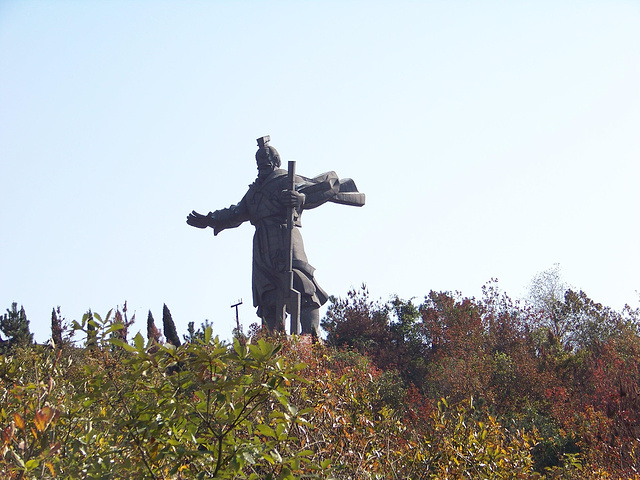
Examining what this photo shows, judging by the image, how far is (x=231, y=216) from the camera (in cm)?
1983

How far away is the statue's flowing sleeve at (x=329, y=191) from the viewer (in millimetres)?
18828

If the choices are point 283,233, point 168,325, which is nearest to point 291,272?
point 283,233

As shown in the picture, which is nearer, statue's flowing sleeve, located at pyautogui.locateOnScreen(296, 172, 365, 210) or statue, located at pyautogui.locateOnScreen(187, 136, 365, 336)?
statue, located at pyautogui.locateOnScreen(187, 136, 365, 336)

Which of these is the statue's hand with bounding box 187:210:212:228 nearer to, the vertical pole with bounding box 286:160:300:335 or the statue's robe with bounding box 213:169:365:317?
the statue's robe with bounding box 213:169:365:317

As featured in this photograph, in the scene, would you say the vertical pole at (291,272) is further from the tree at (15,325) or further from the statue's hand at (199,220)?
the tree at (15,325)

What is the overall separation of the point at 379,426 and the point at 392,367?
18097 mm

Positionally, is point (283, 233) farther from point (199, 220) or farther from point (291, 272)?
point (199, 220)

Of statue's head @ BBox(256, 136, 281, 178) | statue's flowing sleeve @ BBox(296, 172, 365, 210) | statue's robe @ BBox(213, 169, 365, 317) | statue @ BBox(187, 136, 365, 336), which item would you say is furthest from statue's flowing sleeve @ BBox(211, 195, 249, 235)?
statue's flowing sleeve @ BBox(296, 172, 365, 210)

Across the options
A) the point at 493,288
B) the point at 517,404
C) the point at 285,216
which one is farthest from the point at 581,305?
the point at 285,216

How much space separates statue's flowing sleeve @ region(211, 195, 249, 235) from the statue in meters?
0.03

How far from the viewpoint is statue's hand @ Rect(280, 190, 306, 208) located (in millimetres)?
18047

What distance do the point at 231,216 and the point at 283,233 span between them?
5.50ft

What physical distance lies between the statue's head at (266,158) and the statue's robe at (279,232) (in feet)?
0.57

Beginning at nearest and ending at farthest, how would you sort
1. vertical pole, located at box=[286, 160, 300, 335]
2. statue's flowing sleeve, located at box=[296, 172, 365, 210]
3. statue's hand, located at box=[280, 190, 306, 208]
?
vertical pole, located at box=[286, 160, 300, 335], statue's hand, located at box=[280, 190, 306, 208], statue's flowing sleeve, located at box=[296, 172, 365, 210]
